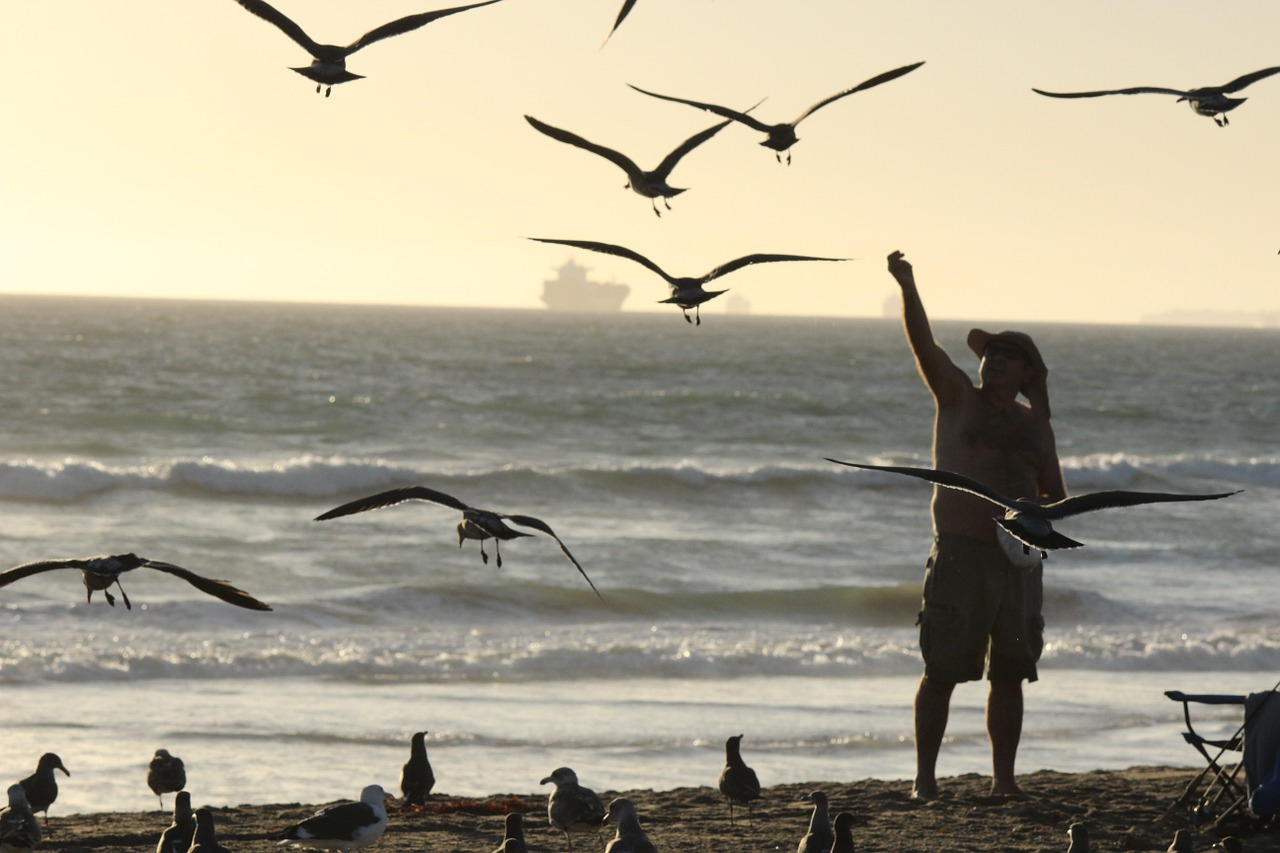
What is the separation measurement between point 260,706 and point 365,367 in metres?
46.6

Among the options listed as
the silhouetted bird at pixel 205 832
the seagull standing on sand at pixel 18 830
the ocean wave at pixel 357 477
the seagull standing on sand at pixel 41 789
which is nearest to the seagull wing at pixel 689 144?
the silhouetted bird at pixel 205 832

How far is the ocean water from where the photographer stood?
34.0 feet

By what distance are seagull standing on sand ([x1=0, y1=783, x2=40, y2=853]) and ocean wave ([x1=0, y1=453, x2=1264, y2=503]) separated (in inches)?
721

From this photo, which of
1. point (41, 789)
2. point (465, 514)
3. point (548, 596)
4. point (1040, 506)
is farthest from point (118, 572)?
point (548, 596)

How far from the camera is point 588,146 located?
237 inches

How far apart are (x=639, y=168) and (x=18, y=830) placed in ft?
12.4

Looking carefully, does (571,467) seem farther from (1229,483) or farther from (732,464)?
(1229,483)

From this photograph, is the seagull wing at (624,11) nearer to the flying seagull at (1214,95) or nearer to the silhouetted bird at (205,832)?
the flying seagull at (1214,95)

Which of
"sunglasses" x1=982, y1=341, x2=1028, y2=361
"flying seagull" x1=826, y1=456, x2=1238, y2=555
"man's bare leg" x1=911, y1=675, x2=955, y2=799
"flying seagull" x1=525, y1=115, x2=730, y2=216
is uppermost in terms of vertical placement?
"flying seagull" x1=525, y1=115, x2=730, y2=216

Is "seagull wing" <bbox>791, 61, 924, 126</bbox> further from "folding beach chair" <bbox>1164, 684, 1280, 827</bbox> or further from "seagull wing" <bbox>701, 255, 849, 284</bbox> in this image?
"folding beach chair" <bbox>1164, 684, 1280, 827</bbox>

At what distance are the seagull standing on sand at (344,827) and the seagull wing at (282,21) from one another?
308 centimetres

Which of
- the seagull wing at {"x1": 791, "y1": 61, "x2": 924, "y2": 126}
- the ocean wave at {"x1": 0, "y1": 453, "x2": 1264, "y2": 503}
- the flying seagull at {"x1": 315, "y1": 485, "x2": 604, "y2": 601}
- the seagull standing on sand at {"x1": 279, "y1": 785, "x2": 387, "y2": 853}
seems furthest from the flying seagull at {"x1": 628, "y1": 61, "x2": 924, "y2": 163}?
the ocean wave at {"x1": 0, "y1": 453, "x2": 1264, "y2": 503}

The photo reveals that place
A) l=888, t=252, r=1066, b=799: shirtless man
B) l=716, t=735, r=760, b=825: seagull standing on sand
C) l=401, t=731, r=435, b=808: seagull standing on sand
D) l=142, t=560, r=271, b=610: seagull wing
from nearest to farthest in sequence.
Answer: l=142, t=560, r=271, b=610: seagull wing → l=888, t=252, r=1066, b=799: shirtless man → l=716, t=735, r=760, b=825: seagull standing on sand → l=401, t=731, r=435, b=808: seagull standing on sand

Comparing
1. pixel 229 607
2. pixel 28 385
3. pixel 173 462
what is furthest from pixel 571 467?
pixel 28 385
